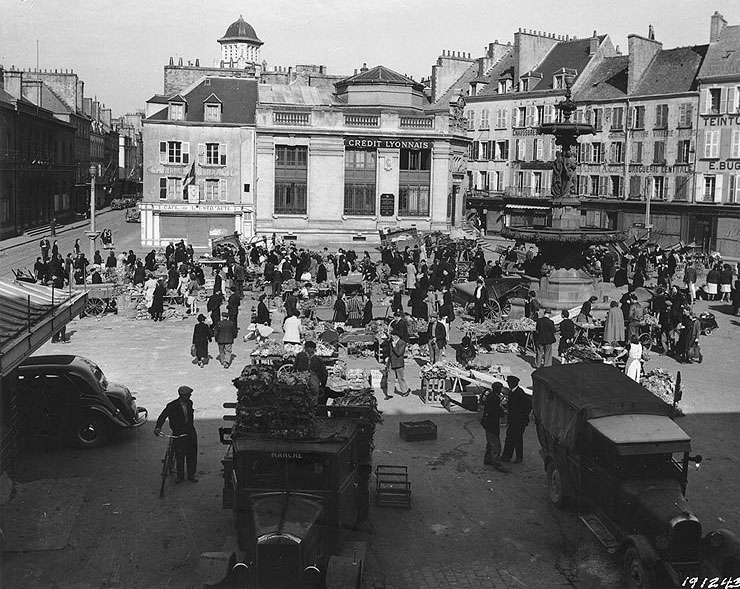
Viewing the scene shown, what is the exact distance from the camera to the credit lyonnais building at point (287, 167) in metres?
54.5

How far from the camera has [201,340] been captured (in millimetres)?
21938

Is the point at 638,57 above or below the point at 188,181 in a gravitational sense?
above

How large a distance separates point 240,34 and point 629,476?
354 ft

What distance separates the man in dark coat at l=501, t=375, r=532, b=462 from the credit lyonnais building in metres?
39.8

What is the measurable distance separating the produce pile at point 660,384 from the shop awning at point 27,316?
12.2 m

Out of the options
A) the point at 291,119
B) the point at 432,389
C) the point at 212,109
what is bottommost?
the point at 432,389

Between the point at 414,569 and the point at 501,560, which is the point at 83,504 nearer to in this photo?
the point at 414,569

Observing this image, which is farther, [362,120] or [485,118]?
[485,118]

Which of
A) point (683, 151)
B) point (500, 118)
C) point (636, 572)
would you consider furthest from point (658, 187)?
point (636, 572)

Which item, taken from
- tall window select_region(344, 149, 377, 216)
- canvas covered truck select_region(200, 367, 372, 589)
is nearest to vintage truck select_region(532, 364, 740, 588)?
canvas covered truck select_region(200, 367, 372, 589)

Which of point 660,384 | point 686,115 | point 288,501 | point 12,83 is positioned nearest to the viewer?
point 288,501

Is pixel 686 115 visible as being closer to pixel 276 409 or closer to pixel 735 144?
pixel 735 144

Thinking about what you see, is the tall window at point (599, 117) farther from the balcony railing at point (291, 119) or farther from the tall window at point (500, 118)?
the balcony railing at point (291, 119)

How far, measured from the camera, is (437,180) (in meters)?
57.7
